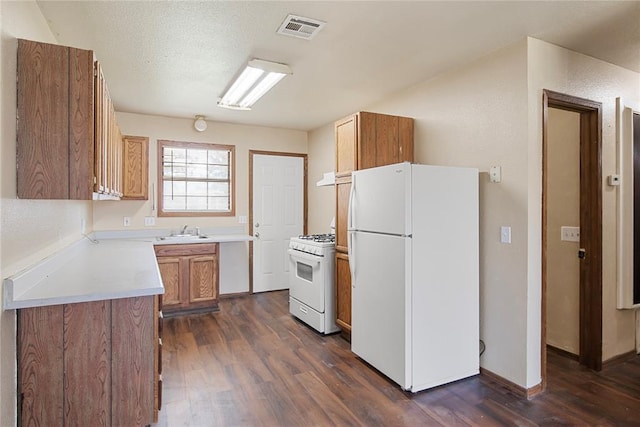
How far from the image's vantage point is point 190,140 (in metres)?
5.00

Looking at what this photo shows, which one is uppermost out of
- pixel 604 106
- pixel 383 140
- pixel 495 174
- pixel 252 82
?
pixel 252 82

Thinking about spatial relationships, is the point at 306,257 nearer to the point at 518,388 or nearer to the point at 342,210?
the point at 342,210

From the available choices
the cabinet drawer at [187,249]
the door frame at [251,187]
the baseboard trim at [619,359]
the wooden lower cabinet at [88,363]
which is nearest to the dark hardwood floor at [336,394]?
the baseboard trim at [619,359]

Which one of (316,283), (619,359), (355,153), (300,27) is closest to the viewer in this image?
(300,27)

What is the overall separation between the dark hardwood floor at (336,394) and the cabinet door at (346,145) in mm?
1665

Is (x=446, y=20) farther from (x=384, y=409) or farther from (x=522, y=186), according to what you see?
(x=384, y=409)

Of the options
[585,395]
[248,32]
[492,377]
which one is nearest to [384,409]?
[492,377]

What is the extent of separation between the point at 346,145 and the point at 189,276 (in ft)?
8.14

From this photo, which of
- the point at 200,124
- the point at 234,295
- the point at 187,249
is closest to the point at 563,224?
the point at 187,249

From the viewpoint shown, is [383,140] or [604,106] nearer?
[604,106]

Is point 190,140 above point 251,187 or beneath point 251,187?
above

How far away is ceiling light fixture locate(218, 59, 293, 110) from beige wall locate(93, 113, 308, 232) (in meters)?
1.30

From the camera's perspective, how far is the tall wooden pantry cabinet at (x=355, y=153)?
10.7 ft

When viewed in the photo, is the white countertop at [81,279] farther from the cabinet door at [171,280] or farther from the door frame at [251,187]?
the door frame at [251,187]
